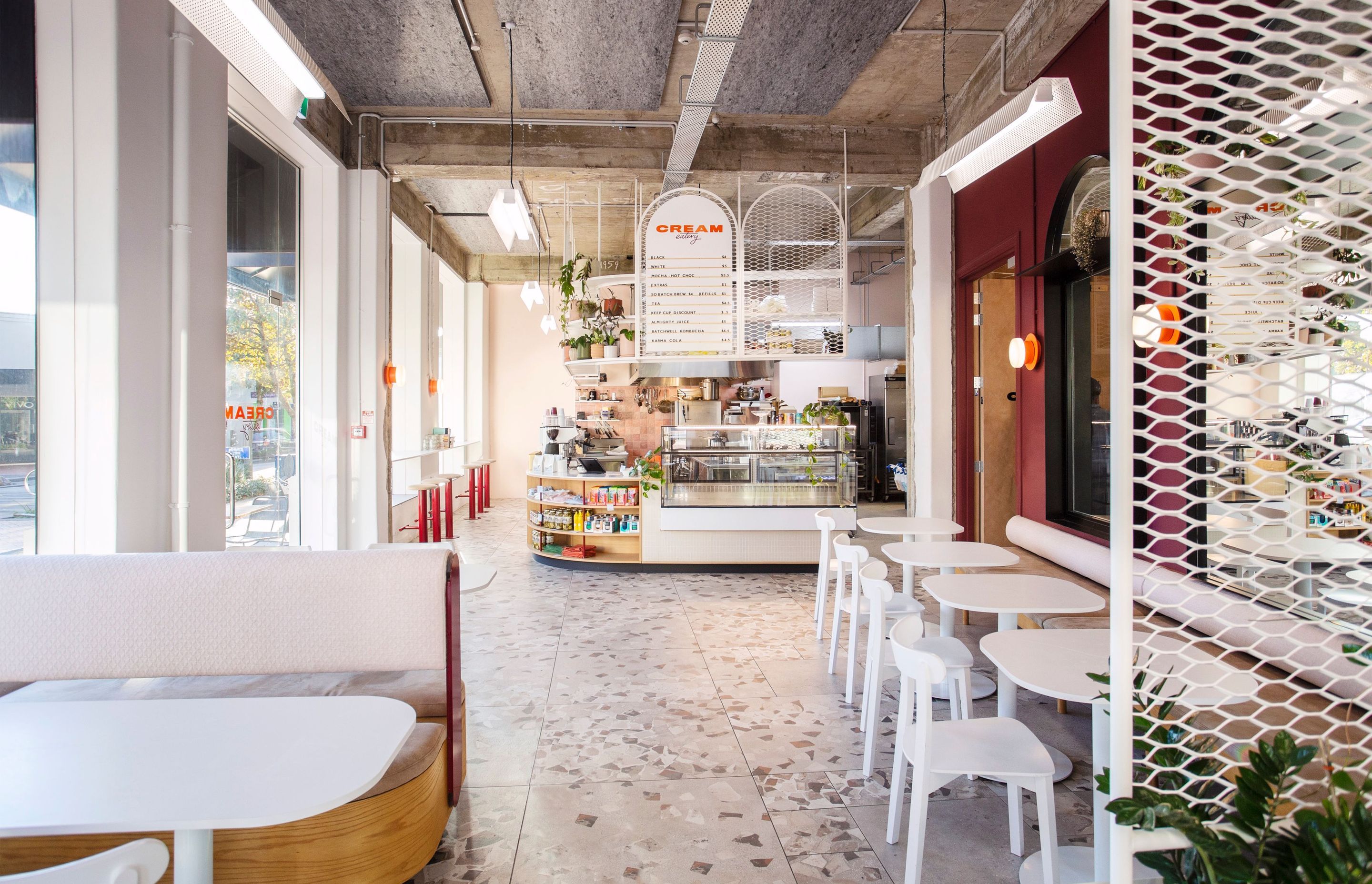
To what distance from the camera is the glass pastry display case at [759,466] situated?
6.67 meters

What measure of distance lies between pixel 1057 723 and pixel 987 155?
2.72 m

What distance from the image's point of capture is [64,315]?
325cm

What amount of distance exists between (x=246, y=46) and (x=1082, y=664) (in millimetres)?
3585

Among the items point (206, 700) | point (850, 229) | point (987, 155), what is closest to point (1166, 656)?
point (987, 155)

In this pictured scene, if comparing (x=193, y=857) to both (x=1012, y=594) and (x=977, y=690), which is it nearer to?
(x=1012, y=594)

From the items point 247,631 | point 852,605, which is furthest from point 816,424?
point 247,631

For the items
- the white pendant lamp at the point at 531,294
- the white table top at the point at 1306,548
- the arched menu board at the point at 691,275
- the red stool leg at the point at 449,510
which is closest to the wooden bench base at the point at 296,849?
the white table top at the point at 1306,548

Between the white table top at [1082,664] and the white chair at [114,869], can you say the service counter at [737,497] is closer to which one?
the white table top at [1082,664]

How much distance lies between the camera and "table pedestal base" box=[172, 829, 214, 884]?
5.23ft

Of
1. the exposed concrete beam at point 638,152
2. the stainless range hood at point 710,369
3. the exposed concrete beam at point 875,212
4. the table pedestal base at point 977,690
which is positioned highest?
the exposed concrete beam at point 875,212

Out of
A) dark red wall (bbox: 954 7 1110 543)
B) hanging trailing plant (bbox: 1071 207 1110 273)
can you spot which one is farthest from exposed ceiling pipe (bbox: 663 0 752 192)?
hanging trailing plant (bbox: 1071 207 1110 273)

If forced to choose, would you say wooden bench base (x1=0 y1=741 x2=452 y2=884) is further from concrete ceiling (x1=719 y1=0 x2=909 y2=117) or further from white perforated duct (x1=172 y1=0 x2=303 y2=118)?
concrete ceiling (x1=719 y1=0 x2=909 y2=117)

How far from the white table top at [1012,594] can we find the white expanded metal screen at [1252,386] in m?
0.31

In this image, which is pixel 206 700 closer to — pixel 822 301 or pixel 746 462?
pixel 746 462
